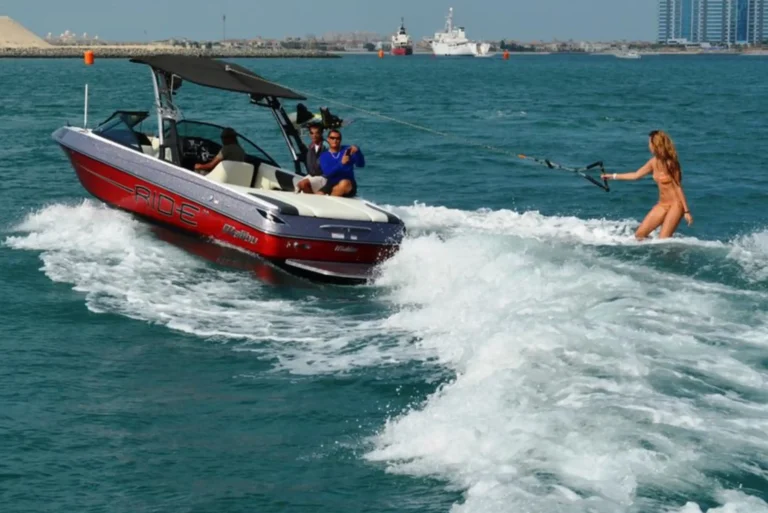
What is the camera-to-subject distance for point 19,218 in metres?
16.3

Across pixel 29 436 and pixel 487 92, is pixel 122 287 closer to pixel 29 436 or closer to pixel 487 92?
pixel 29 436

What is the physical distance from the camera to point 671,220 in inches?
520

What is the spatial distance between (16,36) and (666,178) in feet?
555

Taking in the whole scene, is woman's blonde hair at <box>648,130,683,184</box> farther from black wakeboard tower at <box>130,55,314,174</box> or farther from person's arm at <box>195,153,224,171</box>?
person's arm at <box>195,153,224,171</box>

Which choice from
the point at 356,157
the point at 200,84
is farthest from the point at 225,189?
the point at 200,84

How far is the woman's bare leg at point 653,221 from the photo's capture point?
524 inches

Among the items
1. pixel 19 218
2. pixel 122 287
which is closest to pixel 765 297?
pixel 122 287

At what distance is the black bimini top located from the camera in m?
13.8

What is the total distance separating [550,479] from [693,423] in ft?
4.50

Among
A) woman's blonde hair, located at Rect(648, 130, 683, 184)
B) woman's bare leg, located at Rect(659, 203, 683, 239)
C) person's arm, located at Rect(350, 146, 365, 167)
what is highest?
woman's blonde hair, located at Rect(648, 130, 683, 184)

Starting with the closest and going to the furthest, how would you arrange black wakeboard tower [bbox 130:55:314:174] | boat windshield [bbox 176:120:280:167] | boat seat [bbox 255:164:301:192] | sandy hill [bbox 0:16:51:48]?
1. black wakeboard tower [bbox 130:55:314:174]
2. boat seat [bbox 255:164:301:192]
3. boat windshield [bbox 176:120:280:167]
4. sandy hill [bbox 0:16:51:48]

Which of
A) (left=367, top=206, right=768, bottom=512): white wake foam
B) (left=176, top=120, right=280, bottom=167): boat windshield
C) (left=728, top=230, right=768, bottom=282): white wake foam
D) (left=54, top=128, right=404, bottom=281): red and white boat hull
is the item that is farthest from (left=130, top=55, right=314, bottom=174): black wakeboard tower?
(left=728, top=230, right=768, bottom=282): white wake foam

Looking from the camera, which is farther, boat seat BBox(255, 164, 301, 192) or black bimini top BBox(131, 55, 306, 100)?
boat seat BBox(255, 164, 301, 192)

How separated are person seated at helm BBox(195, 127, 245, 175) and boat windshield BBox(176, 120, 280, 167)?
382mm
